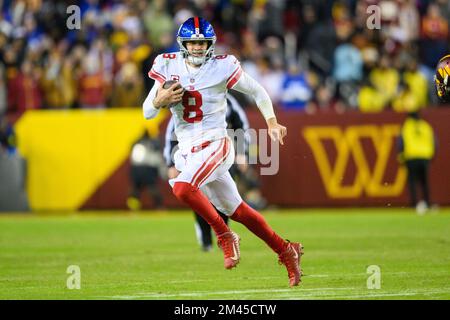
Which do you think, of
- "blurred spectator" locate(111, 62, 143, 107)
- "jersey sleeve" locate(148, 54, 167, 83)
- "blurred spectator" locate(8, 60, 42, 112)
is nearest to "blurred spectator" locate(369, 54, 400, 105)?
"blurred spectator" locate(111, 62, 143, 107)

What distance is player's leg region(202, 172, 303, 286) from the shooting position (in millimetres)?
9367

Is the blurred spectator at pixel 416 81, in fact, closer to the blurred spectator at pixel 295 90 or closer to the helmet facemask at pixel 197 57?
the blurred spectator at pixel 295 90

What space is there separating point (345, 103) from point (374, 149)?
48.4 inches

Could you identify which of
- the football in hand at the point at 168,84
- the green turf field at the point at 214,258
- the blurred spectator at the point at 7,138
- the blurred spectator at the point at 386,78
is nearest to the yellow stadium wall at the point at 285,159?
the blurred spectator at the point at 7,138

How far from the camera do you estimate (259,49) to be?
21312 millimetres

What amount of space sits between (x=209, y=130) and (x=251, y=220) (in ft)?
2.83

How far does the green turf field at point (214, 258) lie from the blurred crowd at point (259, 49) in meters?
2.62

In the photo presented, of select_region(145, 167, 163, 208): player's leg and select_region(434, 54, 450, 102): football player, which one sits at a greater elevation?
select_region(434, 54, 450, 102): football player

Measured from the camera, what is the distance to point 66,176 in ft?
69.6

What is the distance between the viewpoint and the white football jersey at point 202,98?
950cm

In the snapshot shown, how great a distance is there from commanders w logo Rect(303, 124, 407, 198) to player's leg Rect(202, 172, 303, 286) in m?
11.0
